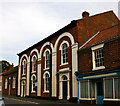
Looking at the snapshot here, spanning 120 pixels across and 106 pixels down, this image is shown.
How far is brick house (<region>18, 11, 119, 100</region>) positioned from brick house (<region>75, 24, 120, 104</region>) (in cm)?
102

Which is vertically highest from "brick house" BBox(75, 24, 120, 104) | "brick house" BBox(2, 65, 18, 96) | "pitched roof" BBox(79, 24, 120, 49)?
"pitched roof" BBox(79, 24, 120, 49)

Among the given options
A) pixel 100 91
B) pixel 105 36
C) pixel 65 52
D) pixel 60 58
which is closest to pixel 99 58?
pixel 105 36

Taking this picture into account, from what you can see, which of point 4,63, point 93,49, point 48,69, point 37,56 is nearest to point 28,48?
point 37,56

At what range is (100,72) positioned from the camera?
1456cm

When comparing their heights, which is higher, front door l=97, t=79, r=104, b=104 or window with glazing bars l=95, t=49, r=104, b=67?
window with glazing bars l=95, t=49, r=104, b=67

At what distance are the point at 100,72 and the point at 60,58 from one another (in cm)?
699

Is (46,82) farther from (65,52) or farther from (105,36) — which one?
(105,36)

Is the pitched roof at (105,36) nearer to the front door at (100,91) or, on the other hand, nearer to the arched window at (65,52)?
the arched window at (65,52)

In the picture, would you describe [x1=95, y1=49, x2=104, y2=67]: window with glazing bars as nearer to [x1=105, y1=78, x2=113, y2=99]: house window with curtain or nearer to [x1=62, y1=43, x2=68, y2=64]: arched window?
[x1=105, y1=78, x2=113, y2=99]: house window with curtain

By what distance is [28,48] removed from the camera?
94.6ft

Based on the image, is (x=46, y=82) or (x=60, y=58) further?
(x=46, y=82)

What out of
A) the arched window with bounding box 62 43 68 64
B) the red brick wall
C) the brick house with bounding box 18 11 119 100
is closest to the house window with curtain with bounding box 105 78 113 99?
the red brick wall

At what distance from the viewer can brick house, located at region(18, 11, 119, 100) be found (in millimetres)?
18422

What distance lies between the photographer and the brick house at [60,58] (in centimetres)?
1842
